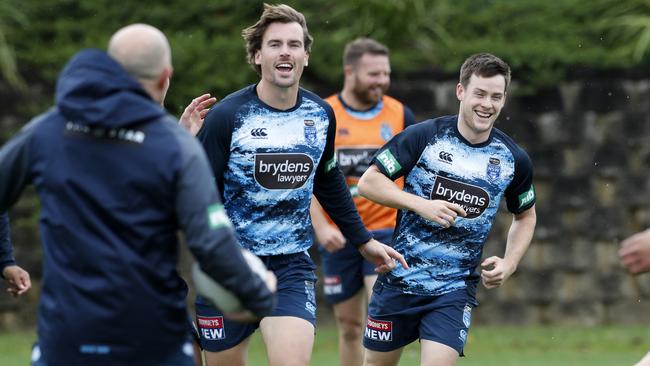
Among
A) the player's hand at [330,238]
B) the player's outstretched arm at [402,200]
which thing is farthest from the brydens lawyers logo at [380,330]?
the player's hand at [330,238]

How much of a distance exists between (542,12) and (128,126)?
9997 mm

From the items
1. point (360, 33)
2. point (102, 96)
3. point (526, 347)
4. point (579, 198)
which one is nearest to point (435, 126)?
point (102, 96)

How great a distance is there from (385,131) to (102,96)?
5.31 m

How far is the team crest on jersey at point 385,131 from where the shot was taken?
31.8 feet

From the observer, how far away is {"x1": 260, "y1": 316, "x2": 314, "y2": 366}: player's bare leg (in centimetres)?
659

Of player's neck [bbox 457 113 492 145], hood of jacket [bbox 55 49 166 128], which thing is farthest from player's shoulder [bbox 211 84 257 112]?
hood of jacket [bbox 55 49 166 128]

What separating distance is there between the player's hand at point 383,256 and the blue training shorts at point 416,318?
0.22m

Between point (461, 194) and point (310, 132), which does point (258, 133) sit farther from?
point (461, 194)

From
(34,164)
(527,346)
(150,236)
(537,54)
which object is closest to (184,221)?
(150,236)

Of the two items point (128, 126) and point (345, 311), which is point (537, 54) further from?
point (128, 126)

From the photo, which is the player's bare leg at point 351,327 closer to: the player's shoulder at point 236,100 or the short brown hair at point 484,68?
the short brown hair at point 484,68

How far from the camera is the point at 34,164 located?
472 centimetres

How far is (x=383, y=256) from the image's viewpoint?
23.1ft

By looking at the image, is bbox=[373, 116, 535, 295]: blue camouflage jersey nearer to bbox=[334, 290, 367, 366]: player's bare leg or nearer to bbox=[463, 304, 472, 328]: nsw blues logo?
bbox=[463, 304, 472, 328]: nsw blues logo
